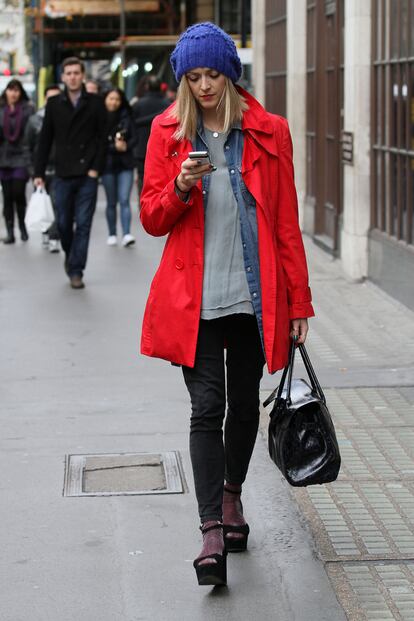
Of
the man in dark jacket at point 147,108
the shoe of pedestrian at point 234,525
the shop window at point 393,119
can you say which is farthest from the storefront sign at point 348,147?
the shoe of pedestrian at point 234,525

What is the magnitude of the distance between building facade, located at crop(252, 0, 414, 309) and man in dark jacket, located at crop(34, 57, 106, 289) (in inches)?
91.5

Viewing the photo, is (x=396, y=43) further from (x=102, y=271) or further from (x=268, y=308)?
(x=268, y=308)

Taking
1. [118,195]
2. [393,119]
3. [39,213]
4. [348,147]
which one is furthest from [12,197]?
[393,119]

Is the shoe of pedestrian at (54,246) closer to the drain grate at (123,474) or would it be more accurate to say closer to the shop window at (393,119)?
the shop window at (393,119)

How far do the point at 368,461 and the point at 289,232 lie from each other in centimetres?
180

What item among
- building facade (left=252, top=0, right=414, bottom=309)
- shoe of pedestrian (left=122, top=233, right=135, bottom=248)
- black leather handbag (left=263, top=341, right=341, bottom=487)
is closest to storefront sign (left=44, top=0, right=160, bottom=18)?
building facade (left=252, top=0, right=414, bottom=309)

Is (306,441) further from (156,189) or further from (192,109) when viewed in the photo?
(192,109)

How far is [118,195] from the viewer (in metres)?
16.2

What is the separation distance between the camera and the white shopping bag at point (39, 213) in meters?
13.6

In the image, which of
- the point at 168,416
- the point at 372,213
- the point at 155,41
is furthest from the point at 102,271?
the point at 155,41

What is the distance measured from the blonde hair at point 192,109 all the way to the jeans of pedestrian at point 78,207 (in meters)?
7.53

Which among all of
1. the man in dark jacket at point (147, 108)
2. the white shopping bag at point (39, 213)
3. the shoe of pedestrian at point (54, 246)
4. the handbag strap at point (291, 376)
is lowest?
the shoe of pedestrian at point (54, 246)

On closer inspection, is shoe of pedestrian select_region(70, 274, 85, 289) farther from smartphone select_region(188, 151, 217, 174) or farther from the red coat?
smartphone select_region(188, 151, 217, 174)

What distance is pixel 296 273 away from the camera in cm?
501
